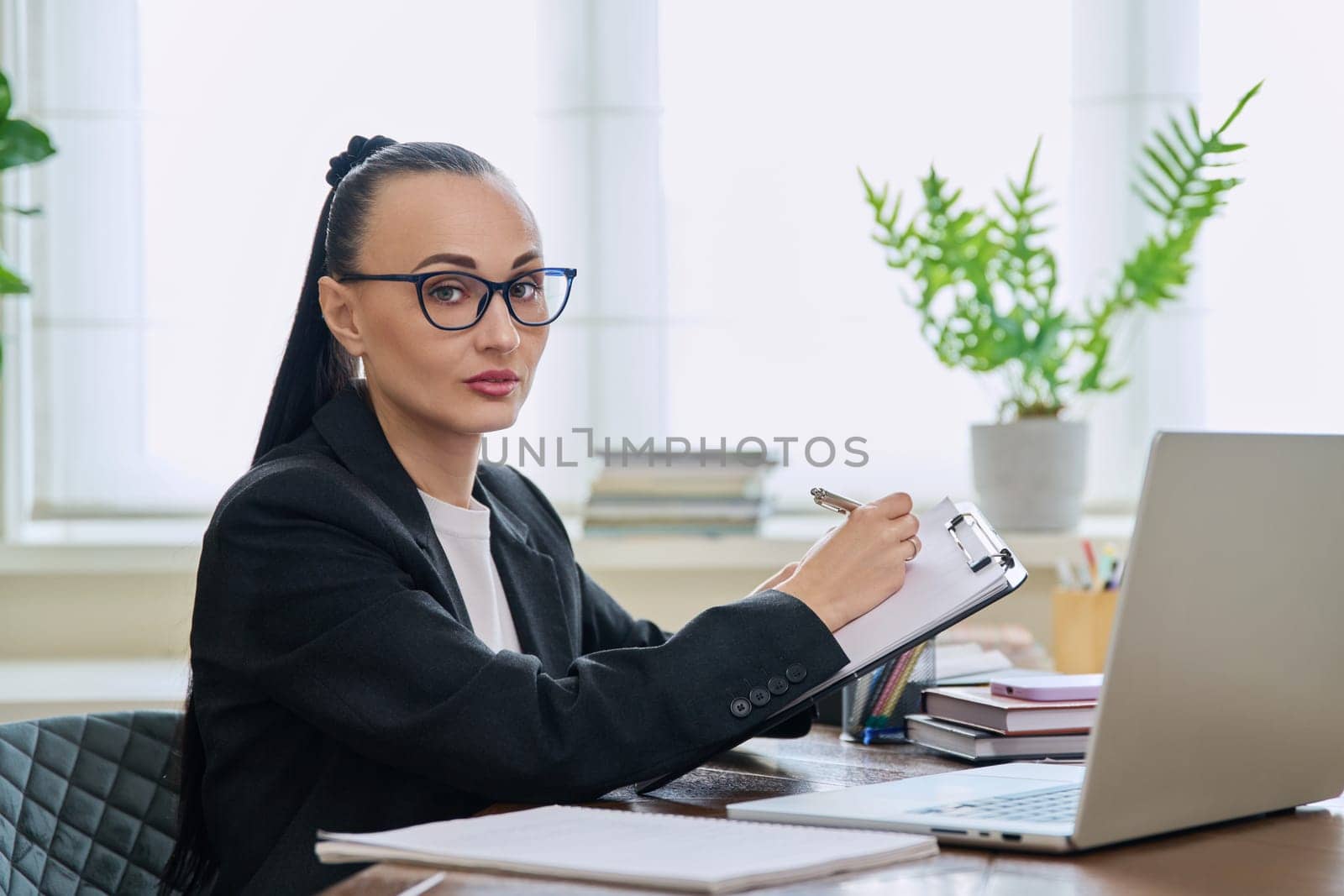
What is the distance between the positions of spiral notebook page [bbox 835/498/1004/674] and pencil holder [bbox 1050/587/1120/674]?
1038 mm

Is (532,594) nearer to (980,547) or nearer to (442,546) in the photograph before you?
(442,546)

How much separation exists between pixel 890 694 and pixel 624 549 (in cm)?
116

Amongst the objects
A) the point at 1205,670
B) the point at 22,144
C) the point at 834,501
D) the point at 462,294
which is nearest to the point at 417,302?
the point at 462,294

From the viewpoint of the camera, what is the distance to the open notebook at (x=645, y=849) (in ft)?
2.47

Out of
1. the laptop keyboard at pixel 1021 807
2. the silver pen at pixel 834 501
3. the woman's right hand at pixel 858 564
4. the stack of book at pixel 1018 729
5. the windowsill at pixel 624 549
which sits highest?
the silver pen at pixel 834 501

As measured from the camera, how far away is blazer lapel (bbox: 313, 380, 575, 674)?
1.27m

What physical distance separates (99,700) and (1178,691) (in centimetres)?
176

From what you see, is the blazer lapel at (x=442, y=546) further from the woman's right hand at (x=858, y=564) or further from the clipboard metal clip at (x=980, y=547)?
the clipboard metal clip at (x=980, y=547)

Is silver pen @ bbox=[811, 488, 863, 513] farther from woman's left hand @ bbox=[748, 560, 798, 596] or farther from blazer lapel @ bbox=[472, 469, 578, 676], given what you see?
blazer lapel @ bbox=[472, 469, 578, 676]

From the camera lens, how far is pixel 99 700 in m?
2.11

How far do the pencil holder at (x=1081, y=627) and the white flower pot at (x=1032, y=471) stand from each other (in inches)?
8.2

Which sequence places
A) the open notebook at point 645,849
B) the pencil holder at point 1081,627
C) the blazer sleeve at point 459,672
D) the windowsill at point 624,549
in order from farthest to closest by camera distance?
the windowsill at point 624,549
the pencil holder at point 1081,627
the blazer sleeve at point 459,672
the open notebook at point 645,849

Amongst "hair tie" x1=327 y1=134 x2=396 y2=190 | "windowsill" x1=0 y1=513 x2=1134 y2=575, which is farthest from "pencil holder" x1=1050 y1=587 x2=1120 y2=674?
"hair tie" x1=327 y1=134 x2=396 y2=190

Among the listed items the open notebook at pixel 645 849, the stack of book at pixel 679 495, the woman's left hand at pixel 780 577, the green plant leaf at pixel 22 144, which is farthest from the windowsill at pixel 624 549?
the open notebook at pixel 645 849
